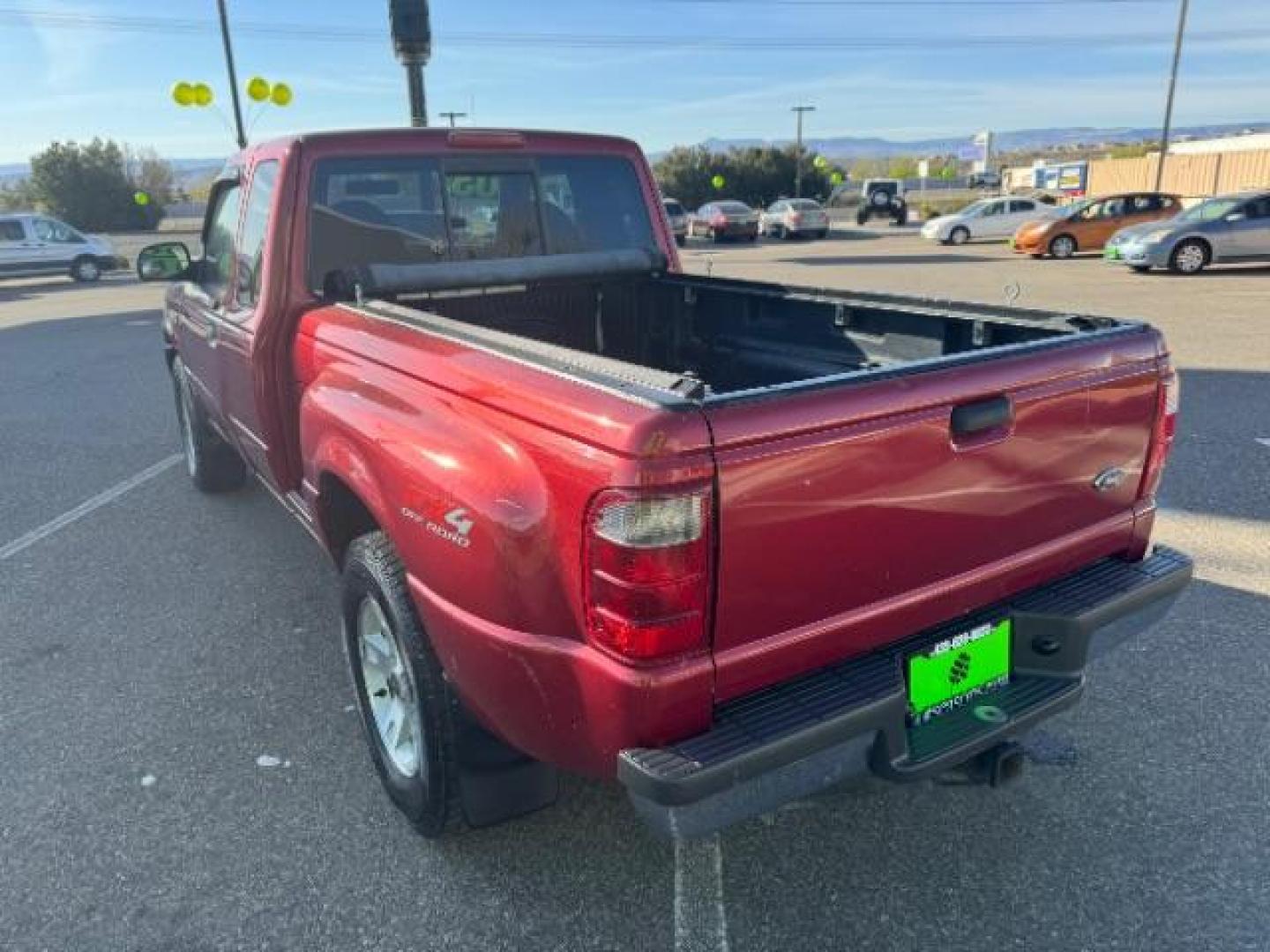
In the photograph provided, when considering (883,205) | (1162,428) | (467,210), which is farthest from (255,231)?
(883,205)

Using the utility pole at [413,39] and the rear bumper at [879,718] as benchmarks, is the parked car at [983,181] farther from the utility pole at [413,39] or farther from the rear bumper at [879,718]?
the rear bumper at [879,718]

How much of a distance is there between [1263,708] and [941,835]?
144cm

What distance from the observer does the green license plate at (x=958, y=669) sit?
7.36 ft

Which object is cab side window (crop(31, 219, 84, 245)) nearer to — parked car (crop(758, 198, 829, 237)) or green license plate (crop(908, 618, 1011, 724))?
parked car (crop(758, 198, 829, 237))

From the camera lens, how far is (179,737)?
130 inches

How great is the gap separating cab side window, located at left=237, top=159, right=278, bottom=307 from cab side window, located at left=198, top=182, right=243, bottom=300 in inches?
7.5

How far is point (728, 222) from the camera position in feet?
105

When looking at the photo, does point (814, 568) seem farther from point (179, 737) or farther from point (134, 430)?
point (134, 430)

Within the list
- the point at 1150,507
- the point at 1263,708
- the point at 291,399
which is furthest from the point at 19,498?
the point at 1263,708

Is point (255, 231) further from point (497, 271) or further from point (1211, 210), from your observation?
point (1211, 210)

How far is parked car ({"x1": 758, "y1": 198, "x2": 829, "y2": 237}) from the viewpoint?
33.4m

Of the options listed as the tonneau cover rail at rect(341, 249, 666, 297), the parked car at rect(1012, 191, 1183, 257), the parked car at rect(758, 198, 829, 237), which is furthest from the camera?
the parked car at rect(758, 198, 829, 237)

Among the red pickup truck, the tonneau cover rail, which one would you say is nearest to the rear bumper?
the red pickup truck

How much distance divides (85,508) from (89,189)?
47079 millimetres
